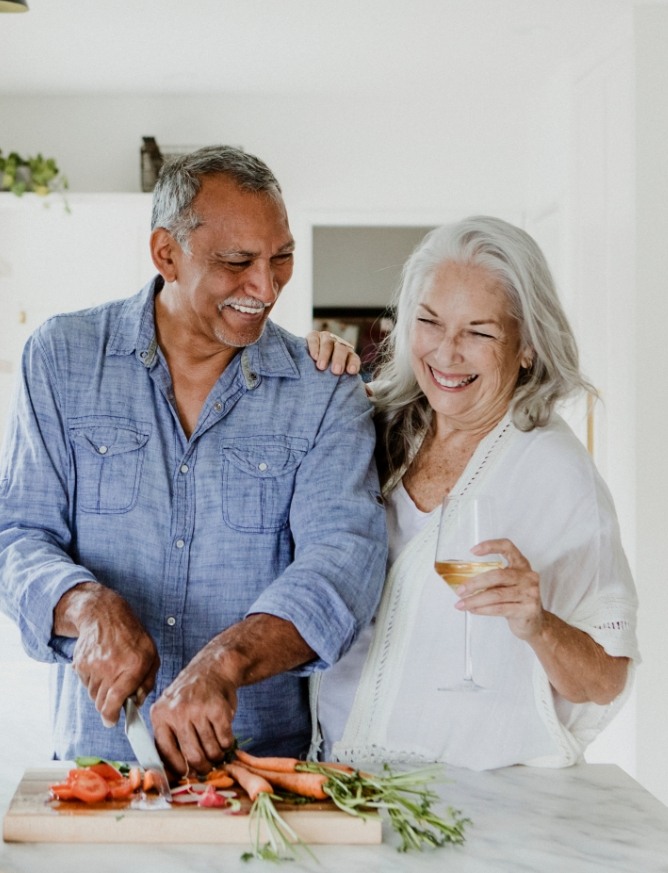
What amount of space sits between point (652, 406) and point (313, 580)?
2.72 metres

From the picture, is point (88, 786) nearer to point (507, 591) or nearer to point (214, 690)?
point (214, 690)

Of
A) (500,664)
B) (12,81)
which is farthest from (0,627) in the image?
(500,664)

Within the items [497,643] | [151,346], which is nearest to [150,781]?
[497,643]

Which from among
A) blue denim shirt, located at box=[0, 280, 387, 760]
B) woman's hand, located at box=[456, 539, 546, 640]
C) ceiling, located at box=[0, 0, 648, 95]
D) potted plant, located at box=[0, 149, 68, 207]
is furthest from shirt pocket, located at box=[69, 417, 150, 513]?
potted plant, located at box=[0, 149, 68, 207]

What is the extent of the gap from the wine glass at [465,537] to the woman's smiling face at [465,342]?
1.21 feet

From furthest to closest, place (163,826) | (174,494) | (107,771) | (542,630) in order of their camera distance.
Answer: (174,494) → (542,630) → (107,771) → (163,826)

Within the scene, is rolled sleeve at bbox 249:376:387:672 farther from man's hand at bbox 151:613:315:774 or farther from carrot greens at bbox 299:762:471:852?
carrot greens at bbox 299:762:471:852

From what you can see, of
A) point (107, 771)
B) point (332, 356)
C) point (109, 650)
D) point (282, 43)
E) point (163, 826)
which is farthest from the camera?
point (282, 43)

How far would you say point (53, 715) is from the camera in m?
1.99

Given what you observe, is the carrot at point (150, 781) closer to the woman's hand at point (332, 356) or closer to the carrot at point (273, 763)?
the carrot at point (273, 763)

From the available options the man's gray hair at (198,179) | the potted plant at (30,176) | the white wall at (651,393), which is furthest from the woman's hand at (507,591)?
the potted plant at (30,176)

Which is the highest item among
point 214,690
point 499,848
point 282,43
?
point 282,43

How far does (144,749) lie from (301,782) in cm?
21

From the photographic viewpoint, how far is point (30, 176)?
5.38m
